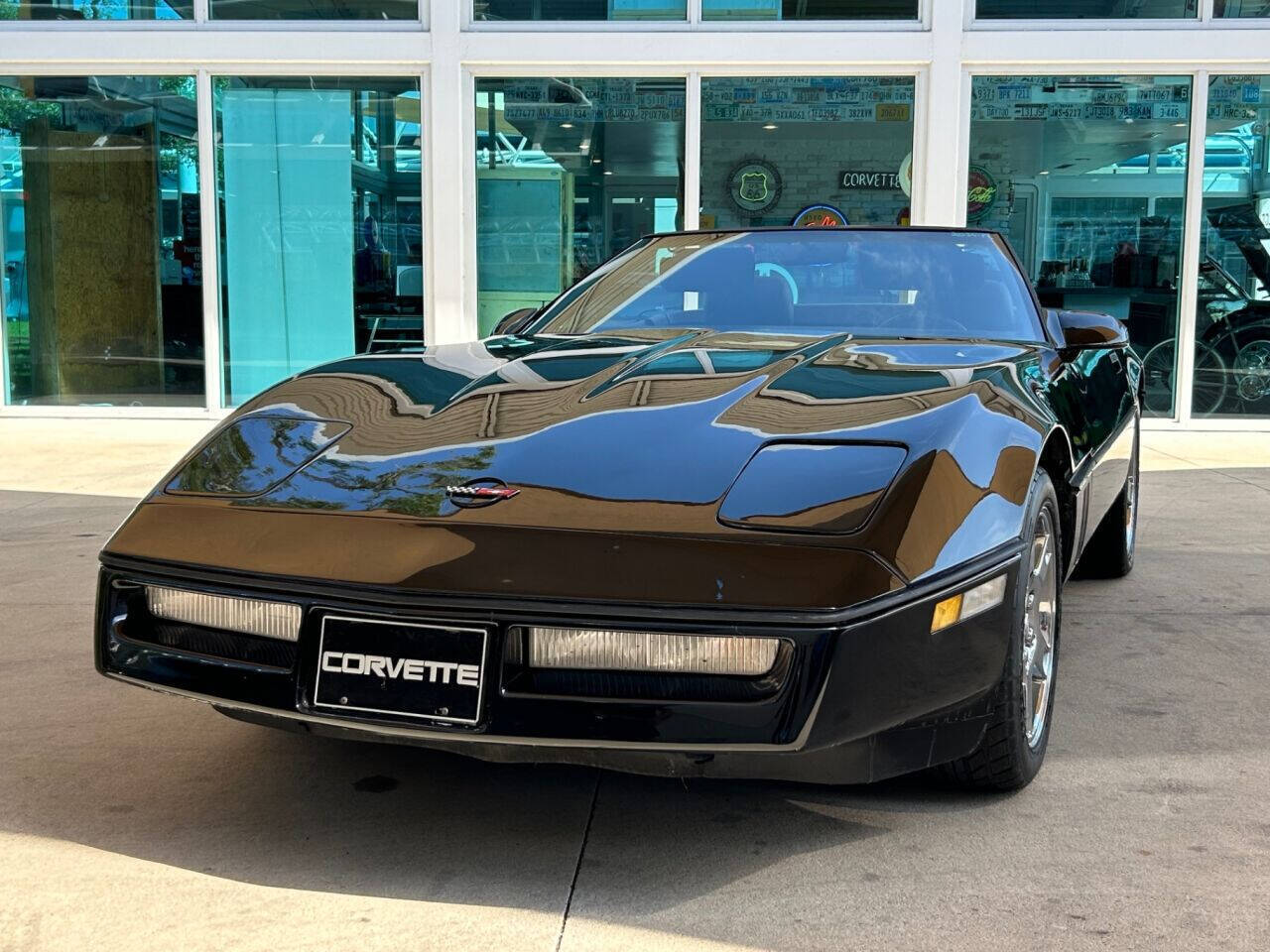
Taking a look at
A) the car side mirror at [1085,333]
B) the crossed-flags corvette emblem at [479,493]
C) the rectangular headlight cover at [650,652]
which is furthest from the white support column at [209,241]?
the rectangular headlight cover at [650,652]

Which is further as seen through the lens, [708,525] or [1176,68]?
[1176,68]

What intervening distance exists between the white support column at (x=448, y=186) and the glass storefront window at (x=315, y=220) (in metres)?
0.16

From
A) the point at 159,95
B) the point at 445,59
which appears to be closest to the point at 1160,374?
the point at 445,59

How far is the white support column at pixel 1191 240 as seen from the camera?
9.80 metres

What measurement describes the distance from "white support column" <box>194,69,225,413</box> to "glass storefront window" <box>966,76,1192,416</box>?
18.7 ft

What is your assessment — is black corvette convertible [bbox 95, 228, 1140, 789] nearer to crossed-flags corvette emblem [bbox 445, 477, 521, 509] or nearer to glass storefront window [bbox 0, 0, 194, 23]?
crossed-flags corvette emblem [bbox 445, 477, 521, 509]

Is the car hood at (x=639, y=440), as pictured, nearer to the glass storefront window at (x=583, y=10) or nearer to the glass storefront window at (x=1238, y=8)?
the glass storefront window at (x=583, y=10)

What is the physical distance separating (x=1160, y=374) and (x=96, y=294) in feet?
27.0

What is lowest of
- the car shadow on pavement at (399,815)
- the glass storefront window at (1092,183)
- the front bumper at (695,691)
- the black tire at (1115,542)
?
the car shadow on pavement at (399,815)

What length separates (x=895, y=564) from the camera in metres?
2.14

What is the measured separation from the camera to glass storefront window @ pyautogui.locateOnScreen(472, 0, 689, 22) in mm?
9938

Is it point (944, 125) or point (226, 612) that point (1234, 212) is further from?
point (226, 612)

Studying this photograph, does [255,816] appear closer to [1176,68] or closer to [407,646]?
[407,646]

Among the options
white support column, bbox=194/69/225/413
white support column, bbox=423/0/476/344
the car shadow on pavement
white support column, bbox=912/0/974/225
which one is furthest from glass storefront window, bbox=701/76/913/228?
the car shadow on pavement
